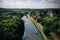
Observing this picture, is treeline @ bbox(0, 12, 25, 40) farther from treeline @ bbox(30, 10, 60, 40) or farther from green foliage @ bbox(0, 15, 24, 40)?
treeline @ bbox(30, 10, 60, 40)

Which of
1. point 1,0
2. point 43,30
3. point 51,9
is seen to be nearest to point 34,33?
point 43,30

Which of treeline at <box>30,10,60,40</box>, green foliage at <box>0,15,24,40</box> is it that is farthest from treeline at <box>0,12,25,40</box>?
treeline at <box>30,10,60,40</box>

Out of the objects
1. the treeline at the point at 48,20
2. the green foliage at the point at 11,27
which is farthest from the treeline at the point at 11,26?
the treeline at the point at 48,20

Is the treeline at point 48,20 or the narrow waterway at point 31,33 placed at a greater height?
the treeline at point 48,20

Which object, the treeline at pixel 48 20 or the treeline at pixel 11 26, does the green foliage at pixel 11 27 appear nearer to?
the treeline at pixel 11 26

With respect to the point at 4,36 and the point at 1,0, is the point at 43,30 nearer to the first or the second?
the point at 4,36

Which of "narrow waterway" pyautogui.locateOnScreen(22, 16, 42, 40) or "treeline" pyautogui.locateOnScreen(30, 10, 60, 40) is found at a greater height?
A: "treeline" pyautogui.locateOnScreen(30, 10, 60, 40)
